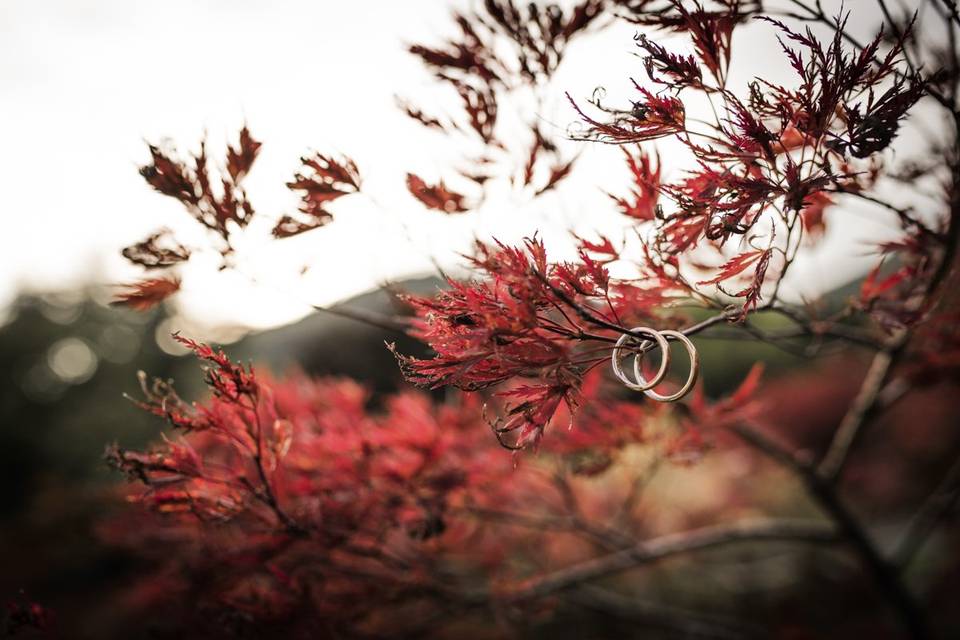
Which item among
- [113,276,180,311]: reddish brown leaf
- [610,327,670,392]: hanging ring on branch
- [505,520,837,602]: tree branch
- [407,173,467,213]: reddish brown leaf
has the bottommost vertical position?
[505,520,837,602]: tree branch

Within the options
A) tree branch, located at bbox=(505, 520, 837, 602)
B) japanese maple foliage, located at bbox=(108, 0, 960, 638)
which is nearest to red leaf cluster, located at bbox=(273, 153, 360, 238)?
japanese maple foliage, located at bbox=(108, 0, 960, 638)

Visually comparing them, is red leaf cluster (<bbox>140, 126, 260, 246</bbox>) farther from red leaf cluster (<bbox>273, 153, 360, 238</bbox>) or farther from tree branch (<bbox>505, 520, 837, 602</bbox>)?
tree branch (<bbox>505, 520, 837, 602</bbox>)

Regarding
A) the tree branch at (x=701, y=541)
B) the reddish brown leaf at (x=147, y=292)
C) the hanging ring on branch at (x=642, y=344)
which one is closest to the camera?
the hanging ring on branch at (x=642, y=344)

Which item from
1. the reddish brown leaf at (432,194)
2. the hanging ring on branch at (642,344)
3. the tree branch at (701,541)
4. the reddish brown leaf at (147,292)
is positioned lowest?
the tree branch at (701,541)

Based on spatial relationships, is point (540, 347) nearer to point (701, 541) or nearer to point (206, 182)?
point (206, 182)

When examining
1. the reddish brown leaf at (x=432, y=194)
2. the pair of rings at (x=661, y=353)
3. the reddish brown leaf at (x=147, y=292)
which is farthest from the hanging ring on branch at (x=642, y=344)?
the reddish brown leaf at (x=147, y=292)

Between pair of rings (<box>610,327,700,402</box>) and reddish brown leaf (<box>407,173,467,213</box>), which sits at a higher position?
reddish brown leaf (<box>407,173,467,213</box>)

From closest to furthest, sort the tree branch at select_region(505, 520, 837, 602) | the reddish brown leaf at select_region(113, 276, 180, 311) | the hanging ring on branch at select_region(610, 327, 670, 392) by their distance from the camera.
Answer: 1. the hanging ring on branch at select_region(610, 327, 670, 392)
2. the reddish brown leaf at select_region(113, 276, 180, 311)
3. the tree branch at select_region(505, 520, 837, 602)

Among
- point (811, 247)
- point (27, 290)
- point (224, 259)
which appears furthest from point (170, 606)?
point (27, 290)

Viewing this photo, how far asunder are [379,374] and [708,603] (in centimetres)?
482

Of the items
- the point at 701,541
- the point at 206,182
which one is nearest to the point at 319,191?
the point at 206,182

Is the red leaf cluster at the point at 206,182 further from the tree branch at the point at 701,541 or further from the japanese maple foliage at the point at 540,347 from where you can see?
the tree branch at the point at 701,541

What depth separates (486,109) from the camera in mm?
1398

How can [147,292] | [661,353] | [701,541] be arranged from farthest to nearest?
[701,541] → [147,292] → [661,353]
